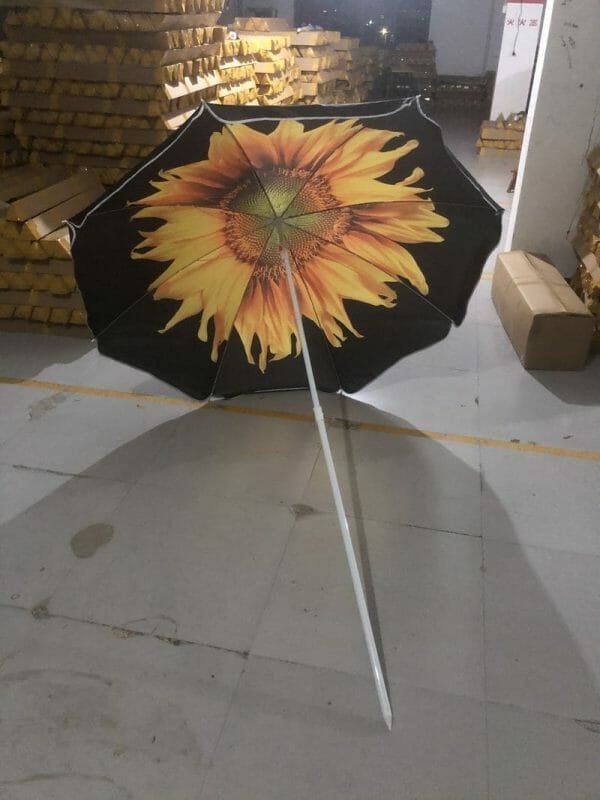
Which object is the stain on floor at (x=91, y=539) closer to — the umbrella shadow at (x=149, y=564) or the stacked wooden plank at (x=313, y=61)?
the umbrella shadow at (x=149, y=564)

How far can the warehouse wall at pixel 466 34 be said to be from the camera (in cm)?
1812

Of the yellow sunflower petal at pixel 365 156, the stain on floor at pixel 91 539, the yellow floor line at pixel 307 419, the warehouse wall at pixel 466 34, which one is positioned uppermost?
the warehouse wall at pixel 466 34

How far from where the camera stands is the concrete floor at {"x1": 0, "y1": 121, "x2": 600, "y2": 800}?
2209 millimetres

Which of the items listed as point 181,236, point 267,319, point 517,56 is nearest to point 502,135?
point 517,56

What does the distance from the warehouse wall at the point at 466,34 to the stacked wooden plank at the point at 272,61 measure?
10.4 meters

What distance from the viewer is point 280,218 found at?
2.67m

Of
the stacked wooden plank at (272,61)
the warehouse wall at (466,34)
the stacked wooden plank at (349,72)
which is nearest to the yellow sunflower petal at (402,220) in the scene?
the stacked wooden plank at (272,61)

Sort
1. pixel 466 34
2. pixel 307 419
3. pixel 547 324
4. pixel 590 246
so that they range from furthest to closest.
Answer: pixel 466 34 → pixel 590 246 → pixel 547 324 → pixel 307 419

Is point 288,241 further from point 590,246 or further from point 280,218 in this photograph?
point 590,246

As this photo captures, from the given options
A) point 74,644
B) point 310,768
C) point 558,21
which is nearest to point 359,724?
point 310,768

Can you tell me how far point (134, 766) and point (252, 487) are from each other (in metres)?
1.59

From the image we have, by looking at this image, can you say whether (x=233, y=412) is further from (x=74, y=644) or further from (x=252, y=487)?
(x=74, y=644)

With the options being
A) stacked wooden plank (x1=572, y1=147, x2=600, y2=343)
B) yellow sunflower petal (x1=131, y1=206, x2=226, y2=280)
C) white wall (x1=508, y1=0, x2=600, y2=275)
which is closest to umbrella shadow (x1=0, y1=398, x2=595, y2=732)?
yellow sunflower petal (x1=131, y1=206, x2=226, y2=280)

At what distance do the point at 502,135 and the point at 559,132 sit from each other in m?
7.00
